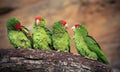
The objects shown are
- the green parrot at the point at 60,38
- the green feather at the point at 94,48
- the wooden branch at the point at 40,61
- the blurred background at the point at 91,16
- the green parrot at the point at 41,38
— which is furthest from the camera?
the blurred background at the point at 91,16

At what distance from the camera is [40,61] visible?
7660 millimetres

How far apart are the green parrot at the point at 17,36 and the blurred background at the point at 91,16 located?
622cm

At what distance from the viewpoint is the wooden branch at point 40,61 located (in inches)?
301

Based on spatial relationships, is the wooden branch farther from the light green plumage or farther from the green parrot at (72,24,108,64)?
the green parrot at (72,24,108,64)

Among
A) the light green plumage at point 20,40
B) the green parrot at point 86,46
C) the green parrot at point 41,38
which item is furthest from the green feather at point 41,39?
the green parrot at point 86,46

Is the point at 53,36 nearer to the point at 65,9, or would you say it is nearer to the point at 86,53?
the point at 86,53

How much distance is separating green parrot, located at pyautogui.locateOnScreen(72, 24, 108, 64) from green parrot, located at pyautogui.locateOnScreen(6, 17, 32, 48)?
0.79 meters

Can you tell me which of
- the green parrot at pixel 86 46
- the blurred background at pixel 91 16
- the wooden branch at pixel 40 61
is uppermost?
the blurred background at pixel 91 16

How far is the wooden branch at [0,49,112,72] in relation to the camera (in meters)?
7.66

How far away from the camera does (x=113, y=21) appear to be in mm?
14594

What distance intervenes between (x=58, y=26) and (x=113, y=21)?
6.62 metres

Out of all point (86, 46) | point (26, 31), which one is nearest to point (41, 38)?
point (26, 31)

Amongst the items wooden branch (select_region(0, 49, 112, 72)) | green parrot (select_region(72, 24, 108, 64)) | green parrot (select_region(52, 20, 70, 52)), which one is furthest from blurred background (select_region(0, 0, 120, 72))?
wooden branch (select_region(0, 49, 112, 72))

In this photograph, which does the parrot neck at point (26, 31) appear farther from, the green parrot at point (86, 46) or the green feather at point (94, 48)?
the green feather at point (94, 48)
